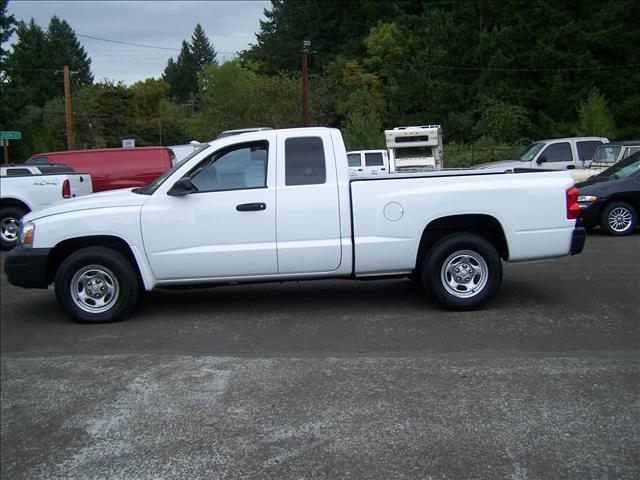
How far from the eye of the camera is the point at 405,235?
6719 millimetres

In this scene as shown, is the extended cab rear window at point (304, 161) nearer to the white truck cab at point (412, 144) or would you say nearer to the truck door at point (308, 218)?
the truck door at point (308, 218)

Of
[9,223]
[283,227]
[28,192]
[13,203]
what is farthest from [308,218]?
[9,223]

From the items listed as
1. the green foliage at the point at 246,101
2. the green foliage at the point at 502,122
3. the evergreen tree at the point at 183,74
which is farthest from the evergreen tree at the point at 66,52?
the green foliage at the point at 502,122

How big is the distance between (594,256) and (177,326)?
6.74 metres

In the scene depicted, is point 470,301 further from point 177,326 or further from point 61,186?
point 61,186

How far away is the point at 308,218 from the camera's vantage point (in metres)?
6.64

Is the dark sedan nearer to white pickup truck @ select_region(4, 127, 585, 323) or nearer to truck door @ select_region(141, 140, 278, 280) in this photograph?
white pickup truck @ select_region(4, 127, 585, 323)

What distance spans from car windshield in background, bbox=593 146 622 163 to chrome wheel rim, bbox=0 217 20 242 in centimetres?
1340

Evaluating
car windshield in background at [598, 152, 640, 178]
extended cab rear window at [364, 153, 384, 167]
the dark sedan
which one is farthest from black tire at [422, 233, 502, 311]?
extended cab rear window at [364, 153, 384, 167]

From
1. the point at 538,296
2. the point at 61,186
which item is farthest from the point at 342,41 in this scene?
the point at 538,296

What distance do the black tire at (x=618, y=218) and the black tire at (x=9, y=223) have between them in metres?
11.4

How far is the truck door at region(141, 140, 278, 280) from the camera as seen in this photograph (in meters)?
6.62

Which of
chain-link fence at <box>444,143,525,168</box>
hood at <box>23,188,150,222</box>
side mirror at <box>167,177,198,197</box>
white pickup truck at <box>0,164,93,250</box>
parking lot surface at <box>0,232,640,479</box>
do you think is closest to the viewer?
parking lot surface at <box>0,232,640,479</box>

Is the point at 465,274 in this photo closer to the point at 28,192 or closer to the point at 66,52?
the point at 28,192
